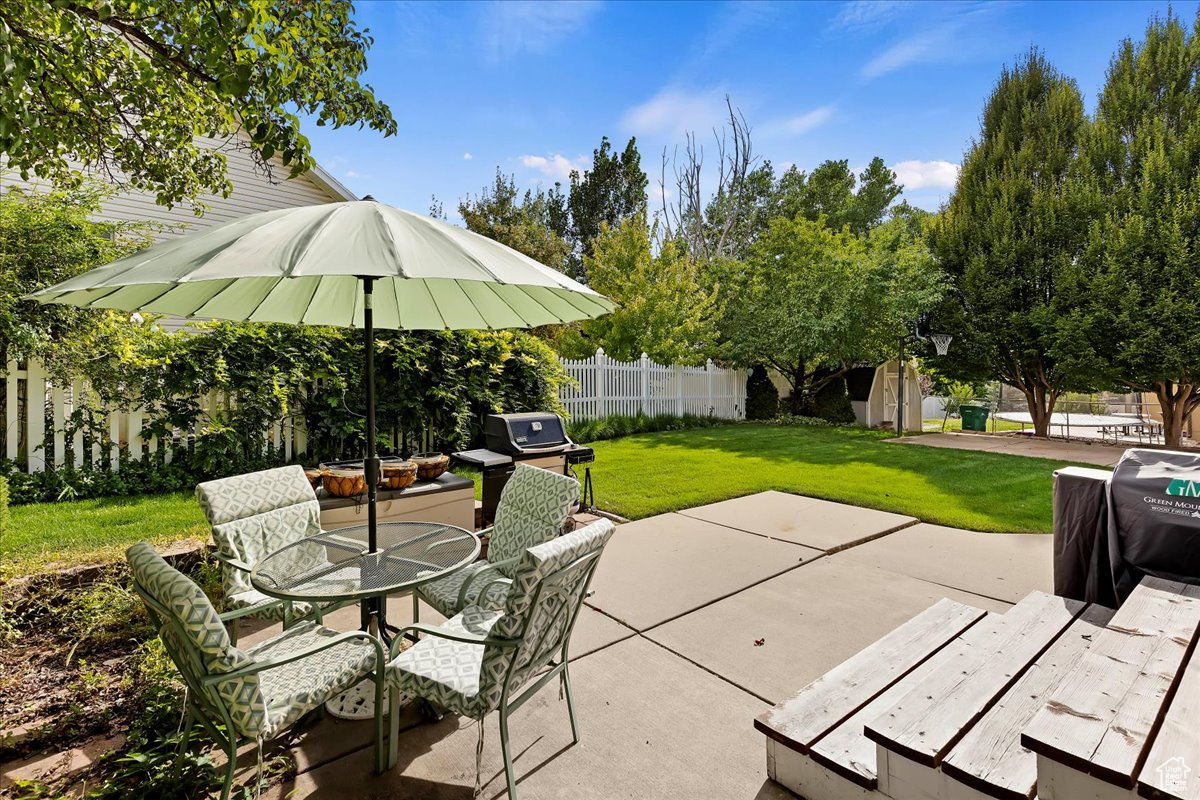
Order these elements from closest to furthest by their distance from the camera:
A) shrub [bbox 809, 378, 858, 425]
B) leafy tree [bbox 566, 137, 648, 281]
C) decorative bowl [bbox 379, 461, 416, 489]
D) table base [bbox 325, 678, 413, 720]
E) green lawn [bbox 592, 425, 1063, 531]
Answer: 1. table base [bbox 325, 678, 413, 720]
2. decorative bowl [bbox 379, 461, 416, 489]
3. green lawn [bbox 592, 425, 1063, 531]
4. shrub [bbox 809, 378, 858, 425]
5. leafy tree [bbox 566, 137, 648, 281]

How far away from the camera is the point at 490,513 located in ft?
14.7

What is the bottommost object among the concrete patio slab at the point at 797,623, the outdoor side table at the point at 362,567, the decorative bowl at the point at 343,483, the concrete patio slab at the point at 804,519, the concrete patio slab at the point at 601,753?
the concrete patio slab at the point at 601,753

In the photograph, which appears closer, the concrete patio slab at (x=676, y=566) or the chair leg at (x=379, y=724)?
the chair leg at (x=379, y=724)

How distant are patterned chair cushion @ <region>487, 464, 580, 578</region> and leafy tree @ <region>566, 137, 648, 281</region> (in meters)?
19.9

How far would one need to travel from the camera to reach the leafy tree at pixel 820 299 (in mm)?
12344

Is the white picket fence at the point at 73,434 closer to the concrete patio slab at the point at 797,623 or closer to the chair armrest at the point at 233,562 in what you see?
the chair armrest at the point at 233,562

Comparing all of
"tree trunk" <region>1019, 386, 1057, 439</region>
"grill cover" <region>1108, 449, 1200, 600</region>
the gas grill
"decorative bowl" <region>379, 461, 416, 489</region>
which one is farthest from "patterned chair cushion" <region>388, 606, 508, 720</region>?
"tree trunk" <region>1019, 386, 1057, 439</region>

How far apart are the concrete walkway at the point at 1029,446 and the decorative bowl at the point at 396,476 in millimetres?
9780

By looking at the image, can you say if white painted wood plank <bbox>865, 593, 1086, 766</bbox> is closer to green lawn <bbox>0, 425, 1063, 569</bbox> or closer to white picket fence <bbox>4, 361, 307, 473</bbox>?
green lawn <bbox>0, 425, 1063, 569</bbox>

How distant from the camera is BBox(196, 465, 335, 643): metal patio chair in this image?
8.10 ft

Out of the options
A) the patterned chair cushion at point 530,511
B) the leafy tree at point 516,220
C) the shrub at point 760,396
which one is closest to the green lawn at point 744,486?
the patterned chair cushion at point 530,511

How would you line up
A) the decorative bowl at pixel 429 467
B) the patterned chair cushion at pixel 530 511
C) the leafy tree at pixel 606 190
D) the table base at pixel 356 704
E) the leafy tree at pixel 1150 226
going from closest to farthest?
the table base at pixel 356 704, the patterned chair cushion at pixel 530 511, the decorative bowl at pixel 429 467, the leafy tree at pixel 1150 226, the leafy tree at pixel 606 190

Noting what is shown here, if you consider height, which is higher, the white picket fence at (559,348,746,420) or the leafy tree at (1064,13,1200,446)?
the leafy tree at (1064,13,1200,446)

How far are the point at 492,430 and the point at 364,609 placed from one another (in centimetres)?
233
